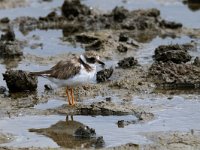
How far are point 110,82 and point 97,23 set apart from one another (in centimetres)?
461

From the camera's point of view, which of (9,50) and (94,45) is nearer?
(9,50)

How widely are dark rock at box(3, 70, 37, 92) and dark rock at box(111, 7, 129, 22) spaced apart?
5.13 meters

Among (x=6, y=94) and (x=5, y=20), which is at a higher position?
(x=5, y=20)

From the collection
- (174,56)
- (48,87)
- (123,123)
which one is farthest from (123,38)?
(123,123)

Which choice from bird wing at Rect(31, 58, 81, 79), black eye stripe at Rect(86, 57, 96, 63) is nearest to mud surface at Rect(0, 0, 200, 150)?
bird wing at Rect(31, 58, 81, 79)

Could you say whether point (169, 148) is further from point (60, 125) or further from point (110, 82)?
point (110, 82)

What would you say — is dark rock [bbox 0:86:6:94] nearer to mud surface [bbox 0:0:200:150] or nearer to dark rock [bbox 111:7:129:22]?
mud surface [bbox 0:0:200:150]

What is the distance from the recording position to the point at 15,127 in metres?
10.4

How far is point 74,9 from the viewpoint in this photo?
17484 millimetres

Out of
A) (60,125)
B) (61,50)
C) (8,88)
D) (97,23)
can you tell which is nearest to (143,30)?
(97,23)

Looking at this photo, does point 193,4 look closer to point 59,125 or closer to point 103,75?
point 103,75

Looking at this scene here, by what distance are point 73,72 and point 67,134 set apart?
1.42 metres

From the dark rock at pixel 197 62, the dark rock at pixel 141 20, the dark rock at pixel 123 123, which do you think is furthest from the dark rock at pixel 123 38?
the dark rock at pixel 123 123

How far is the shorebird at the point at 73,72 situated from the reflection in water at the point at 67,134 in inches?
25.4
